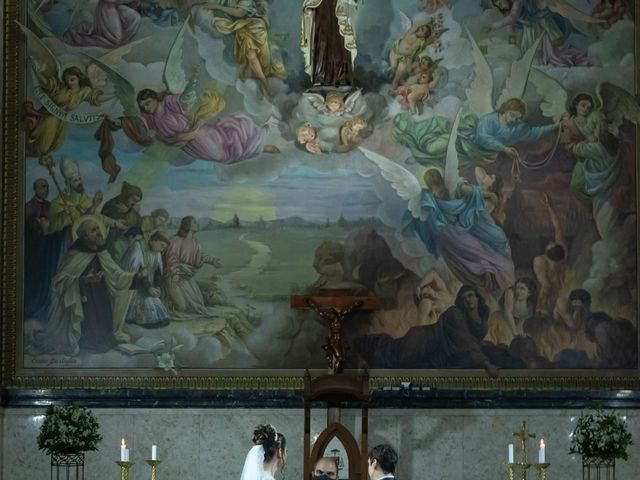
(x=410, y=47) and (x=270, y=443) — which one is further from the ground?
(x=410, y=47)

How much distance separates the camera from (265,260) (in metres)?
23.5

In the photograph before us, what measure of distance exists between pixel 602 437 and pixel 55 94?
881 cm

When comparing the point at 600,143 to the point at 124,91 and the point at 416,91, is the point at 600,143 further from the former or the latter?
the point at 124,91

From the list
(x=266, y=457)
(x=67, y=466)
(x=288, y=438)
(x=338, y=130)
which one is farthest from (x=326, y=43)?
(x=266, y=457)

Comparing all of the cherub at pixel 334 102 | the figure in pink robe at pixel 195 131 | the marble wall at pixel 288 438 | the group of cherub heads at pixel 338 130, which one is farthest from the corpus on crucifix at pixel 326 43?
the marble wall at pixel 288 438

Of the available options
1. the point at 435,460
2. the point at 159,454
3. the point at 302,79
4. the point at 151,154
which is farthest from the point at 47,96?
the point at 435,460

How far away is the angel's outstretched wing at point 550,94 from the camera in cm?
2367

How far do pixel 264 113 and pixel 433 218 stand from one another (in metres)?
2.77

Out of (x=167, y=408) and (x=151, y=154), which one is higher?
(x=151, y=154)

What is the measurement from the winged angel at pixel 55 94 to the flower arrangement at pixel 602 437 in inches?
310

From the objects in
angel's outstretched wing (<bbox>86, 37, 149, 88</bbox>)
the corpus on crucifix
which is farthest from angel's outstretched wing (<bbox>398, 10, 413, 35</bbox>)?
angel's outstretched wing (<bbox>86, 37, 149, 88</bbox>)

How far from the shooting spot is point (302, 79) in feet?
77.8

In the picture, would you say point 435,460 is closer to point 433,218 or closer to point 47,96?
point 433,218

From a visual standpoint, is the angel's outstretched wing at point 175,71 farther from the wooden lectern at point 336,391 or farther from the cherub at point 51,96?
the wooden lectern at point 336,391
